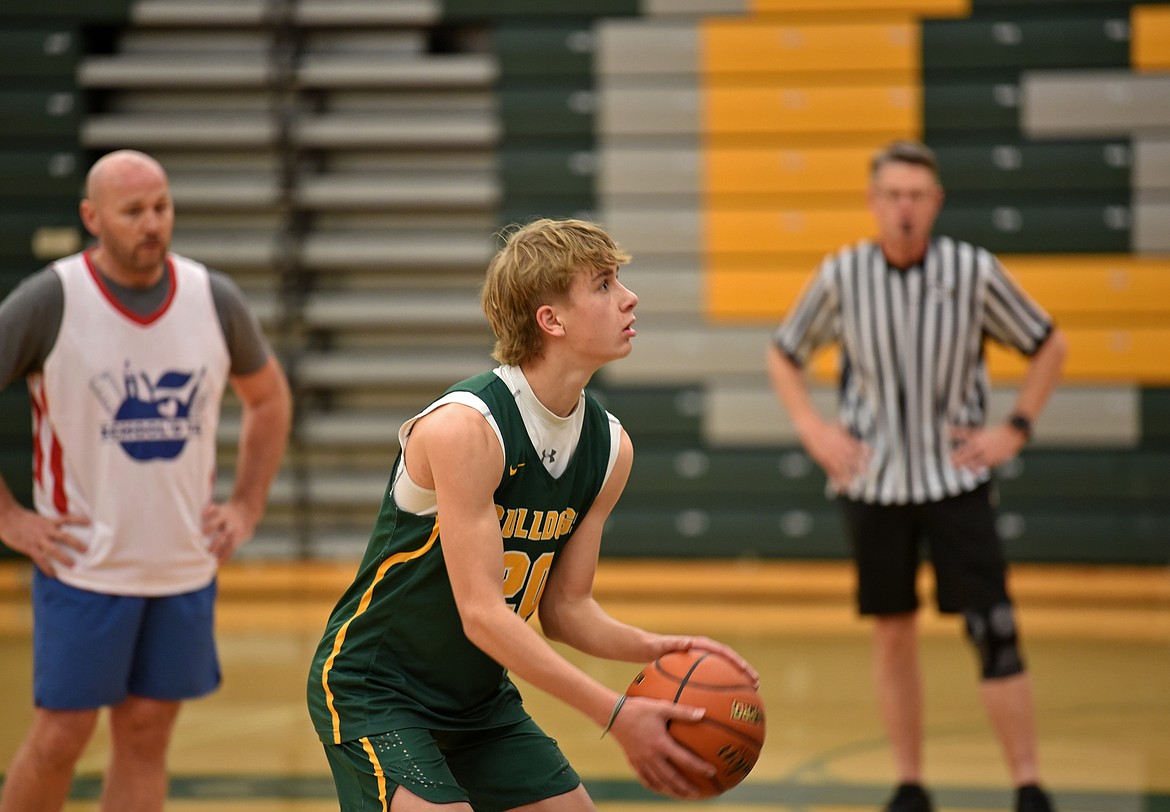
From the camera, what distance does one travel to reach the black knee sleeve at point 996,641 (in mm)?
4340

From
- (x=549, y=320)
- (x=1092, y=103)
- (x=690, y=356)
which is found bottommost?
(x=690, y=356)

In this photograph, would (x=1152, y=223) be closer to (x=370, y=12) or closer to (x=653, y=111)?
(x=653, y=111)

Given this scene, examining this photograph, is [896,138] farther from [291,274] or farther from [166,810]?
[166,810]

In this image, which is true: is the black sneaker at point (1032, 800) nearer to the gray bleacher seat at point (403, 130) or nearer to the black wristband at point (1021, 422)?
the black wristband at point (1021, 422)

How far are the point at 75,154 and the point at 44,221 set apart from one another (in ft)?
1.35

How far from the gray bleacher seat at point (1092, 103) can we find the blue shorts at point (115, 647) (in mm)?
5628

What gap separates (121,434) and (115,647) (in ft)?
1.66

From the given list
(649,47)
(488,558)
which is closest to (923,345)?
(488,558)

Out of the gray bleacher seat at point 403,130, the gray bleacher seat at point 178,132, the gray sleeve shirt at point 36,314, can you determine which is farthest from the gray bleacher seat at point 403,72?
the gray sleeve shirt at point 36,314

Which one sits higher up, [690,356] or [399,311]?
[399,311]

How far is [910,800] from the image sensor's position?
4.31 metres

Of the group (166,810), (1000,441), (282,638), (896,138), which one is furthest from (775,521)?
(166,810)

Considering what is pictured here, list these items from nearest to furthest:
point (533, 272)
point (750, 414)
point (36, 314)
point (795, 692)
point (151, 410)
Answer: point (533, 272)
point (36, 314)
point (151, 410)
point (795, 692)
point (750, 414)

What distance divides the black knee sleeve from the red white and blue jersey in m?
2.20
